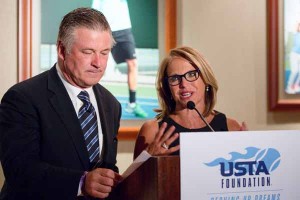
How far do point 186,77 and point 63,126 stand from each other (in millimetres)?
610

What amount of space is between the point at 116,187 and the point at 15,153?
0.33 meters

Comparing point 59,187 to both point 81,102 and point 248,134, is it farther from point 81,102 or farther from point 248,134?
point 248,134

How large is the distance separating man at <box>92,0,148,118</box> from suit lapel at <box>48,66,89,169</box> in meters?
1.00

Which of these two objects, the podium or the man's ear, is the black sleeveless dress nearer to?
the man's ear

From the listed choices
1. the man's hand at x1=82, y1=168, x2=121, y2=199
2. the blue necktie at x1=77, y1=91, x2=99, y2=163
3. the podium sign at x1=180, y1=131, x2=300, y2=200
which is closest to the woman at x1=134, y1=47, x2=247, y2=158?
the blue necktie at x1=77, y1=91, x2=99, y2=163

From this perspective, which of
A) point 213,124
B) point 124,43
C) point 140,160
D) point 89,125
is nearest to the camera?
point 140,160

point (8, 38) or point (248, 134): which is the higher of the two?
point (8, 38)

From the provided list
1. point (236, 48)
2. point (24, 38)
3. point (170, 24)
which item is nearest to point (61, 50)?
point (24, 38)

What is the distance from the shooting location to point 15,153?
1346 mm

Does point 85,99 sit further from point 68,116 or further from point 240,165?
point 240,165

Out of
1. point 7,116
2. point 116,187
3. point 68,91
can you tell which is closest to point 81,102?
point 68,91

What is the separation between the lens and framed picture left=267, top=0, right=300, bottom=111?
268 cm

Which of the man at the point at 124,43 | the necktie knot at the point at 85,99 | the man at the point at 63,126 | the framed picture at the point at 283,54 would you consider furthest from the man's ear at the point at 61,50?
the framed picture at the point at 283,54

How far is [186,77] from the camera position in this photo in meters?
1.84
